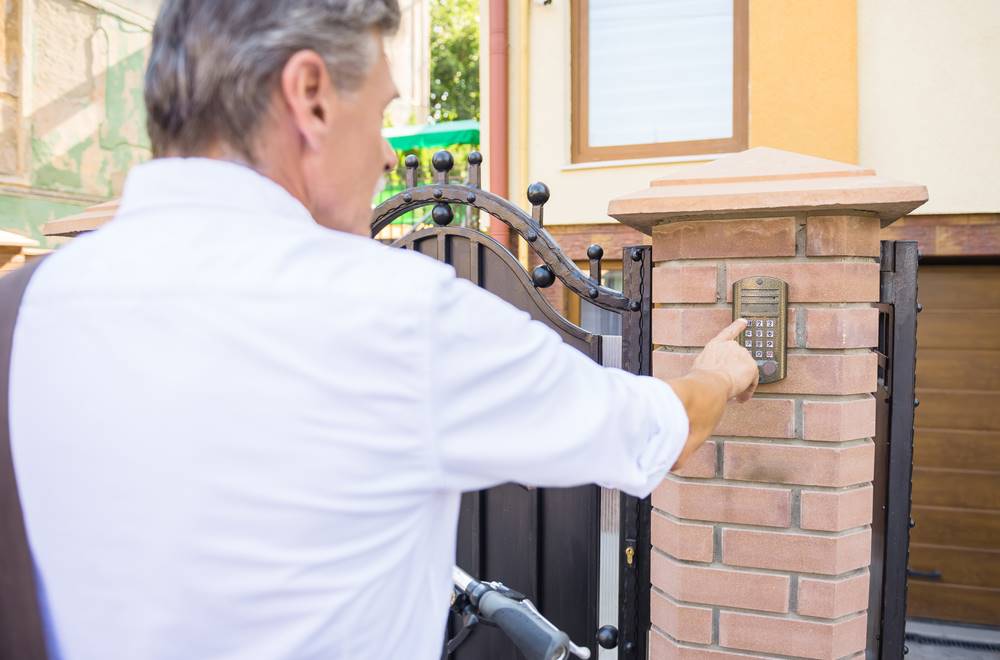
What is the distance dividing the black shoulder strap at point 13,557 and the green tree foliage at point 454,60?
19.5 m

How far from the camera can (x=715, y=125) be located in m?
5.73

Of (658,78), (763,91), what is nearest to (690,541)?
(763,91)

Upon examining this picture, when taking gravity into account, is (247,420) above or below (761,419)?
above

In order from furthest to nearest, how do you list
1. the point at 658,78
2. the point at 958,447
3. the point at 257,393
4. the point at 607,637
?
1. the point at 658,78
2. the point at 958,447
3. the point at 607,637
4. the point at 257,393

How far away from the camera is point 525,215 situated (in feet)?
7.63

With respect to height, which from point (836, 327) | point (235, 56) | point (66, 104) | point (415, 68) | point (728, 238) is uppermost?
point (415, 68)

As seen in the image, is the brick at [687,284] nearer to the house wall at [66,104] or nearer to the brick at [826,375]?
the brick at [826,375]

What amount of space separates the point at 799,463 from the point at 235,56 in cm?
157

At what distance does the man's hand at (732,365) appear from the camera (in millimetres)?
1498

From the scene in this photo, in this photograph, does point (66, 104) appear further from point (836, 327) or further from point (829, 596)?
point (829, 596)

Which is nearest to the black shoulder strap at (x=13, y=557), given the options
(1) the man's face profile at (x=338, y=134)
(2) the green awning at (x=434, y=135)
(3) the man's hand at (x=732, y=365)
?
(1) the man's face profile at (x=338, y=134)

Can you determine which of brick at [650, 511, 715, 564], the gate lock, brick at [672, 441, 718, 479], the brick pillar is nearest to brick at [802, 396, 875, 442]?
the brick pillar

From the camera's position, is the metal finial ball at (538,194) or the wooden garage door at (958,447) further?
the wooden garage door at (958,447)

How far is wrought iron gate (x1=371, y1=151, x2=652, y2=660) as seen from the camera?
86.7 inches
